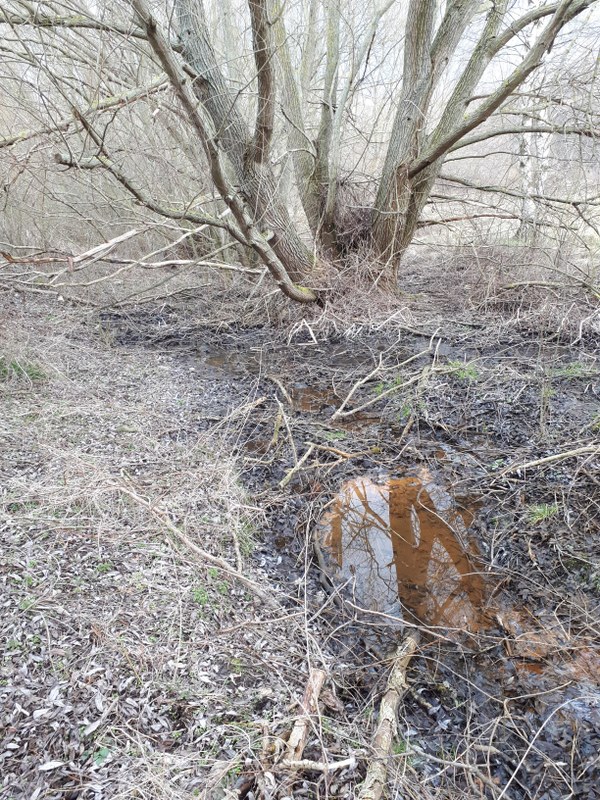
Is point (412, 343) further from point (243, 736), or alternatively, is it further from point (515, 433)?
point (243, 736)

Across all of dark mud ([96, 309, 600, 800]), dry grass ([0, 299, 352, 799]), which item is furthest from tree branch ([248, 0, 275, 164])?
dry grass ([0, 299, 352, 799])

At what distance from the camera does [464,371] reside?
591 centimetres

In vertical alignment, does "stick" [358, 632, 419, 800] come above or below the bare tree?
below

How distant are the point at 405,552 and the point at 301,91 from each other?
829cm

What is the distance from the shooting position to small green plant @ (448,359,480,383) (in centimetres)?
578

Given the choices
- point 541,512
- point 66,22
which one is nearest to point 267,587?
point 541,512

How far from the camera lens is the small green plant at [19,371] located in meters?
5.35

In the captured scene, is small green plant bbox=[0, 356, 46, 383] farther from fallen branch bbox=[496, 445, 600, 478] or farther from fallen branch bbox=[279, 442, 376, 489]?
fallen branch bbox=[496, 445, 600, 478]

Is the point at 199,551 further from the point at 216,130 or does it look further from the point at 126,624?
the point at 216,130

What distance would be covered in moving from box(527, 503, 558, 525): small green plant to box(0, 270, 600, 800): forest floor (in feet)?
0.07

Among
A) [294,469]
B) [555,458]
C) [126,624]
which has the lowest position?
[126,624]

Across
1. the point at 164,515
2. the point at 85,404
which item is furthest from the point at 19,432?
the point at 164,515

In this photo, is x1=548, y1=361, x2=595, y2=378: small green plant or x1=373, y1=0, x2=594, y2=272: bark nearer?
x1=548, y1=361, x2=595, y2=378: small green plant

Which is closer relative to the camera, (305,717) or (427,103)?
(305,717)
